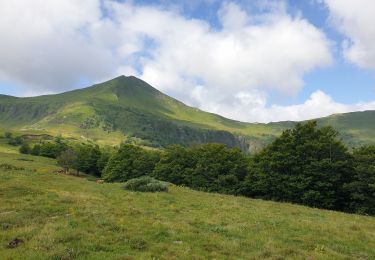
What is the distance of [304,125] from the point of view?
62062 mm

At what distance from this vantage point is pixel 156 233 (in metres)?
18.8

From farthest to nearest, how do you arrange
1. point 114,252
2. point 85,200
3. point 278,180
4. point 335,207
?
point 278,180 → point 335,207 → point 85,200 → point 114,252

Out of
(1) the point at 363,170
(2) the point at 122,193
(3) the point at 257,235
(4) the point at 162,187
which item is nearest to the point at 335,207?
(1) the point at 363,170

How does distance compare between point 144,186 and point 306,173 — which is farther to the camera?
point 306,173

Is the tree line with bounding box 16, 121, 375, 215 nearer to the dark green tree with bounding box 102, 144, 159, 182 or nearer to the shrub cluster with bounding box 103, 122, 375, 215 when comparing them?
the shrub cluster with bounding box 103, 122, 375, 215

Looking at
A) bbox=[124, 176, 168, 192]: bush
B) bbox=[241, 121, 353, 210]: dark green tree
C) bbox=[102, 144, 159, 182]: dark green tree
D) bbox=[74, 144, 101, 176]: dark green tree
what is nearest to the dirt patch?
bbox=[124, 176, 168, 192]: bush

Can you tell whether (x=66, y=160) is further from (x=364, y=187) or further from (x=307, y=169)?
(x=364, y=187)

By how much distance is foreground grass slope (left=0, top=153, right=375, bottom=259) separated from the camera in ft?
51.4

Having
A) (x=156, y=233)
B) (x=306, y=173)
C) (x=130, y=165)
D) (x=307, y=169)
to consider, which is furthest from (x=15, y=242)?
(x=130, y=165)

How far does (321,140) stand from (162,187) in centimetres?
3031

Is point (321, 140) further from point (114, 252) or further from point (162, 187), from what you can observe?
point (114, 252)

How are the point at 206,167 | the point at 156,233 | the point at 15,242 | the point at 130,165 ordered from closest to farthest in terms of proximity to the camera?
1. the point at 15,242
2. the point at 156,233
3. the point at 206,167
4. the point at 130,165

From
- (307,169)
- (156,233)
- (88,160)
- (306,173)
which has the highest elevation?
(307,169)

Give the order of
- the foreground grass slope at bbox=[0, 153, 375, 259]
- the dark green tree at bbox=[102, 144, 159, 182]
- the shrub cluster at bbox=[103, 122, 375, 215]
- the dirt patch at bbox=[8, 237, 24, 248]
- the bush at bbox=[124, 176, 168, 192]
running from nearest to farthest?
the dirt patch at bbox=[8, 237, 24, 248], the foreground grass slope at bbox=[0, 153, 375, 259], the bush at bbox=[124, 176, 168, 192], the shrub cluster at bbox=[103, 122, 375, 215], the dark green tree at bbox=[102, 144, 159, 182]
